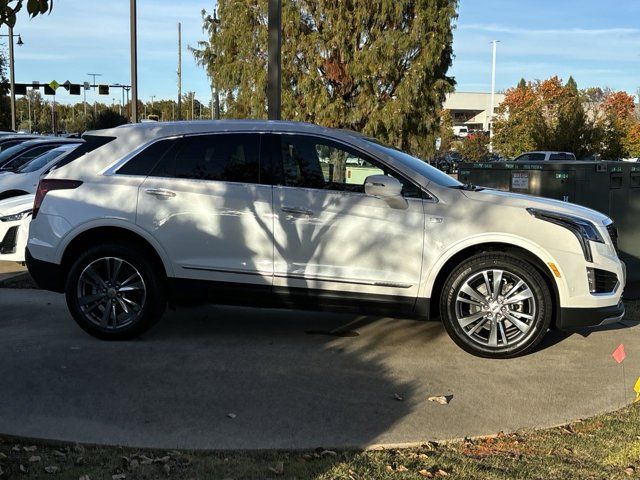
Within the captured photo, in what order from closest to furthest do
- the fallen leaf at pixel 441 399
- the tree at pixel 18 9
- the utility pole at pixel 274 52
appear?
the tree at pixel 18 9, the fallen leaf at pixel 441 399, the utility pole at pixel 274 52

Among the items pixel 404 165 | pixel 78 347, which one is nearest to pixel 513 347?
pixel 404 165

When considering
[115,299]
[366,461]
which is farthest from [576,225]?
[115,299]

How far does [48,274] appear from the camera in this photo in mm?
6129

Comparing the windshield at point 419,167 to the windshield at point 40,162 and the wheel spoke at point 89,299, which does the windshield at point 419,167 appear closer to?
the wheel spoke at point 89,299

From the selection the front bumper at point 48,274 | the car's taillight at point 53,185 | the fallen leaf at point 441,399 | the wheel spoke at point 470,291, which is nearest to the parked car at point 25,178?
the car's taillight at point 53,185

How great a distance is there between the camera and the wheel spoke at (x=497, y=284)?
18.1ft

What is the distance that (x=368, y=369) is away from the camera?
5.37 meters

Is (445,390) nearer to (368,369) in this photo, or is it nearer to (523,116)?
(368,369)

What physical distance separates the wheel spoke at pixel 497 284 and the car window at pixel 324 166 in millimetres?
1181

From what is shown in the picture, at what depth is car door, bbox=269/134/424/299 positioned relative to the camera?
5582 mm

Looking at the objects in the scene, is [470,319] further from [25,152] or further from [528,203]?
[25,152]

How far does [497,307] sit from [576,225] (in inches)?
36.3

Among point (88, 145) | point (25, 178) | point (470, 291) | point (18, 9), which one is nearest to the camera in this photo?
point (18, 9)

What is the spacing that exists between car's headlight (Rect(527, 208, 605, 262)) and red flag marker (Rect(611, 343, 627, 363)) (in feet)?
3.17
